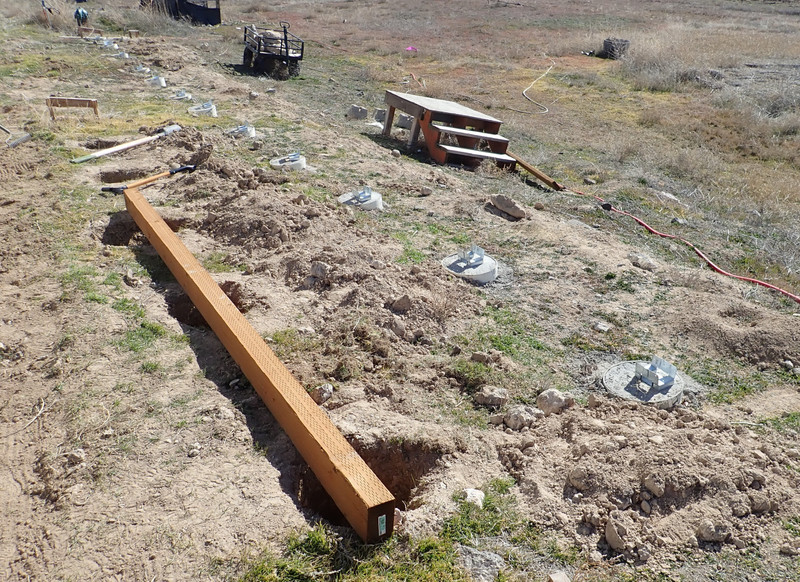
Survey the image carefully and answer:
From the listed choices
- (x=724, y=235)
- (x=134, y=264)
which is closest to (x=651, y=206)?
(x=724, y=235)

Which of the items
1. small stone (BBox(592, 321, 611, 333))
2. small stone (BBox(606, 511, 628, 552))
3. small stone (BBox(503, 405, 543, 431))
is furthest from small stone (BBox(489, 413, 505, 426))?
small stone (BBox(592, 321, 611, 333))

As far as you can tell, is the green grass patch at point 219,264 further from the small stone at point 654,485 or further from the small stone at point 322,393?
the small stone at point 654,485

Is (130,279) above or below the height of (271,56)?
below

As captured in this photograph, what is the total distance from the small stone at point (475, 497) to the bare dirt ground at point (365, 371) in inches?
3.4

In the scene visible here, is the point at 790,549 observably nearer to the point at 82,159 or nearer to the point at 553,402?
the point at 553,402

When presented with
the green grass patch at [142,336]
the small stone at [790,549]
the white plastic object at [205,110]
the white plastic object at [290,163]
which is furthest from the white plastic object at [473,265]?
the white plastic object at [205,110]

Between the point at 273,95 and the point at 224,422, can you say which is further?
the point at 273,95

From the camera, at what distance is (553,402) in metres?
4.16

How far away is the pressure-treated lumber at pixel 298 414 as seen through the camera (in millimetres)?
3002

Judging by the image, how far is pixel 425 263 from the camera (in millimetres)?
5941

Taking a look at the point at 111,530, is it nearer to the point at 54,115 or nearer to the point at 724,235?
the point at 724,235

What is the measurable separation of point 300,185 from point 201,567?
5.48 metres

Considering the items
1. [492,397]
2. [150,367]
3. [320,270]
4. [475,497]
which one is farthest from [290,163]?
[475,497]

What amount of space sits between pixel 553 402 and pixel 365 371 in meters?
1.33
